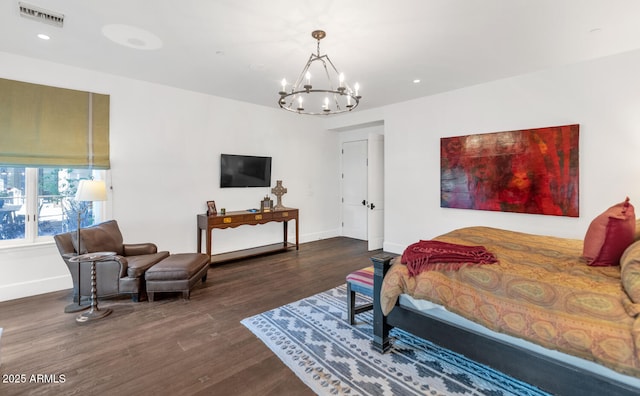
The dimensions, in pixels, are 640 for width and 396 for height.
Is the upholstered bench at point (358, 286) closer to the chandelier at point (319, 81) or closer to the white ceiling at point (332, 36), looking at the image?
the chandelier at point (319, 81)

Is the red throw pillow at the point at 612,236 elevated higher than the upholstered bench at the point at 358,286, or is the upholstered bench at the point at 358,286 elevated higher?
the red throw pillow at the point at 612,236

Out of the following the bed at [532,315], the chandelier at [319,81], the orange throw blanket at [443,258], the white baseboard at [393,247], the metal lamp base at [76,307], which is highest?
the chandelier at [319,81]

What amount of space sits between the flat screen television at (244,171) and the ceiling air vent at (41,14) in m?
2.77

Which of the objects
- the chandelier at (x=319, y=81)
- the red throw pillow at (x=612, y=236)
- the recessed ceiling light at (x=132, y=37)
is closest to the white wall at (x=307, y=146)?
the recessed ceiling light at (x=132, y=37)

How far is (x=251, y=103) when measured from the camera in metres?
5.58

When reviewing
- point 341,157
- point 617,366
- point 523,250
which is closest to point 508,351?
point 617,366

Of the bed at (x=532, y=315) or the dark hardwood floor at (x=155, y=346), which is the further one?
the dark hardwood floor at (x=155, y=346)

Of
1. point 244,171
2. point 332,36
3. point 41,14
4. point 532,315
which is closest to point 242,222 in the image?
point 244,171

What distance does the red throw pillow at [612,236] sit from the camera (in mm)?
1963

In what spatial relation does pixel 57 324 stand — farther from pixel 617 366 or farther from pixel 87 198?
pixel 617 366

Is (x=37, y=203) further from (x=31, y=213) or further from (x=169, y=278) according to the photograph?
(x=169, y=278)

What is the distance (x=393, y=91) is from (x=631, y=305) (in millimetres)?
4037

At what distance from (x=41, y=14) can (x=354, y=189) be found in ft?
18.8

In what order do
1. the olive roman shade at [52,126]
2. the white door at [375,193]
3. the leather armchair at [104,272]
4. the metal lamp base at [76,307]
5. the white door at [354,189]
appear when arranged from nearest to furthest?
the metal lamp base at [76,307] < the leather armchair at [104,272] < the olive roman shade at [52,126] < the white door at [375,193] < the white door at [354,189]
